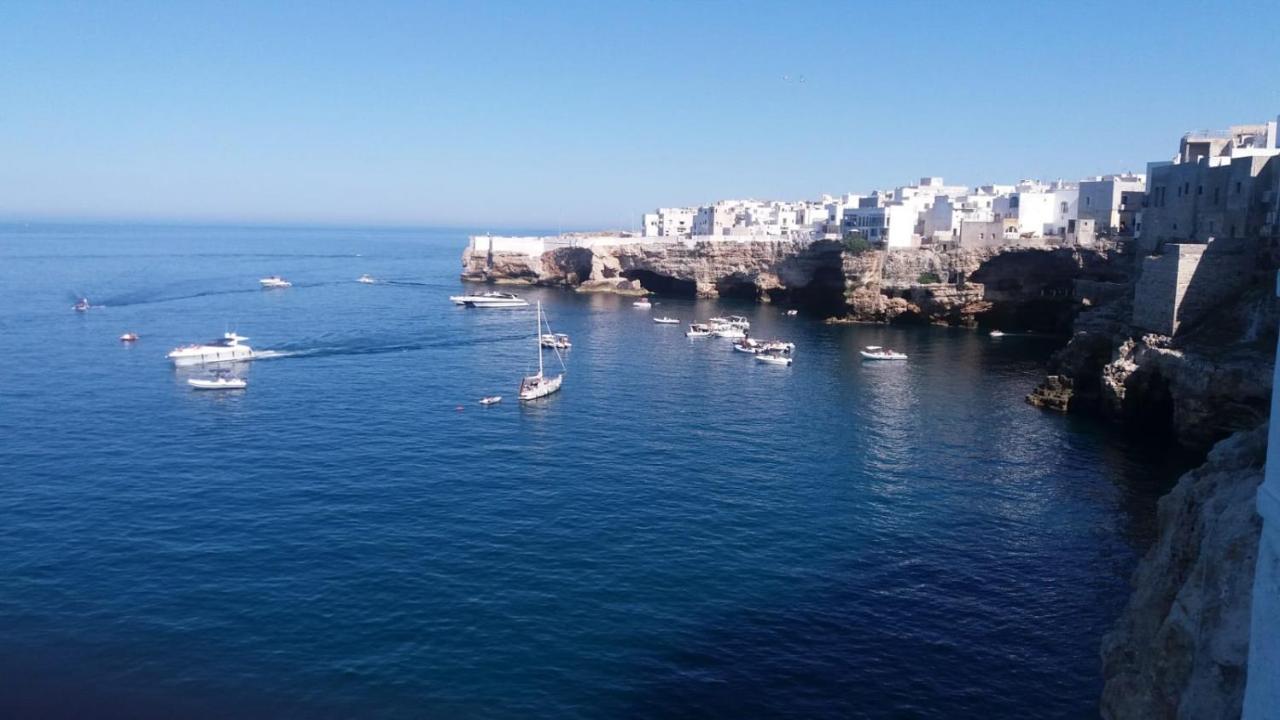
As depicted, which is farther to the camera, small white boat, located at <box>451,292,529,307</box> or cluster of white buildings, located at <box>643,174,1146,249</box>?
small white boat, located at <box>451,292,529,307</box>

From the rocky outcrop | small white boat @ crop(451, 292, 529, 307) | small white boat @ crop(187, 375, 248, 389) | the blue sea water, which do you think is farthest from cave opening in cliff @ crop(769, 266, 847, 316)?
the rocky outcrop

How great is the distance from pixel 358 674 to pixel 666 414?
34.0 m

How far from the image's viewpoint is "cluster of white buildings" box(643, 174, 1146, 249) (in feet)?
303

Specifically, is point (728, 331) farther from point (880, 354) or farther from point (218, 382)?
point (218, 382)

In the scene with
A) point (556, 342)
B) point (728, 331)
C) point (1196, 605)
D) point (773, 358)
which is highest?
point (1196, 605)

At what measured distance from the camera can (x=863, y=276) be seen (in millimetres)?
104875

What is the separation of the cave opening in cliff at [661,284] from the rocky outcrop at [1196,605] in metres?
114

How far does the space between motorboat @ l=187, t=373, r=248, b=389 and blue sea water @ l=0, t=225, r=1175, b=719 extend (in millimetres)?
1065

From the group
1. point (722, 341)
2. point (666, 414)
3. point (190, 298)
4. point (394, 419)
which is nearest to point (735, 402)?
point (666, 414)

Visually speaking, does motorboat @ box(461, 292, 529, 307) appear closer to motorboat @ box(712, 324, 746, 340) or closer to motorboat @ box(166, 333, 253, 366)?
motorboat @ box(712, 324, 746, 340)

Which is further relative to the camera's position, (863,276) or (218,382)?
(863,276)

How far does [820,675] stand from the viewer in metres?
26.0

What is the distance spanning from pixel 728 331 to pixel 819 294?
3334 cm

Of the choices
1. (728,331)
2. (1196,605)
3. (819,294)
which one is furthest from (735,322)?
(1196,605)
